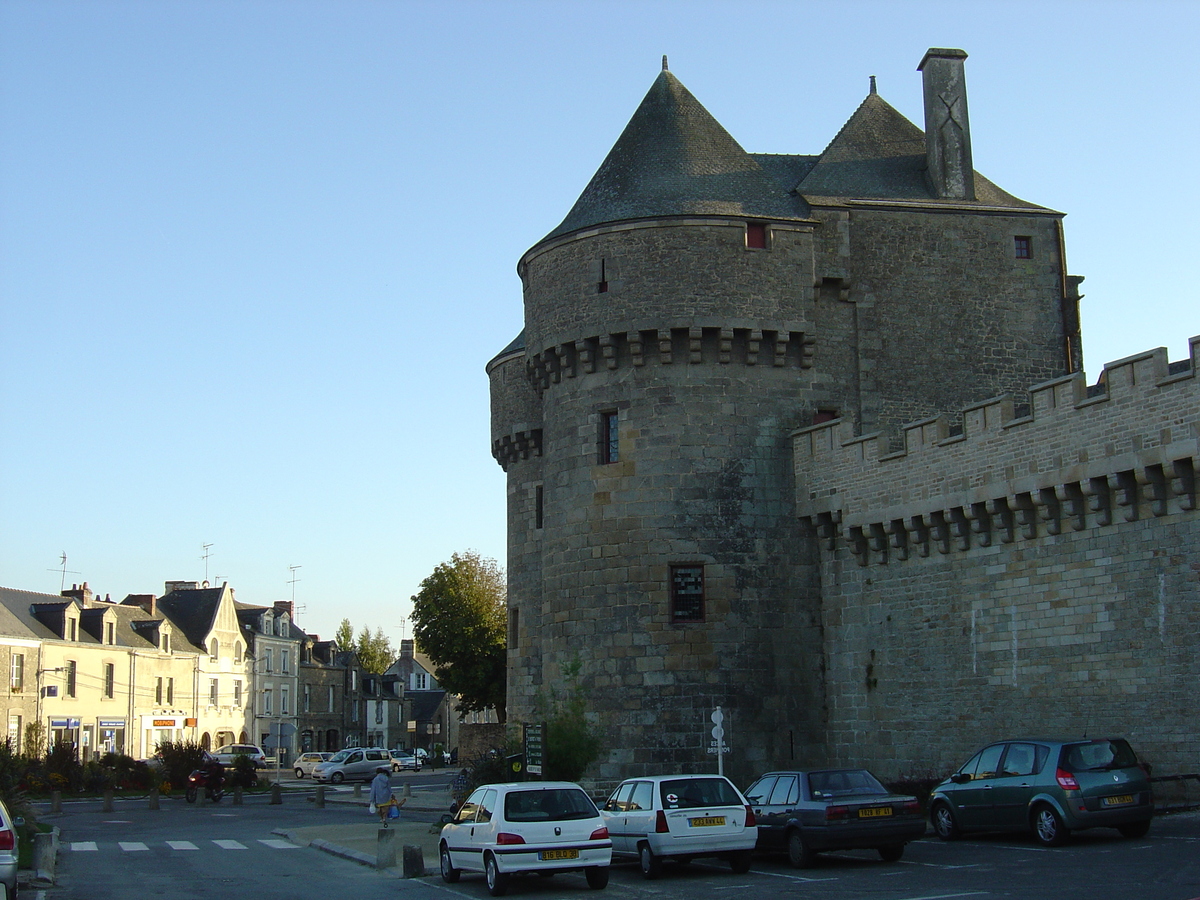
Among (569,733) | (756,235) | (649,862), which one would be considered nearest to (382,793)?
(569,733)

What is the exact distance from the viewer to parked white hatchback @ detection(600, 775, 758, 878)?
1652cm

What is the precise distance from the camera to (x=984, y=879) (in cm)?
1423

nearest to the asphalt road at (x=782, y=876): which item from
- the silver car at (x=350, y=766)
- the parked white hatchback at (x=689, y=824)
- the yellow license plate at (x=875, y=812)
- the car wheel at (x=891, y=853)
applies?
the car wheel at (x=891, y=853)

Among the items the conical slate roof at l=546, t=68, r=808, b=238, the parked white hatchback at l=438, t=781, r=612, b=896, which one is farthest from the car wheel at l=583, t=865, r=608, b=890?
the conical slate roof at l=546, t=68, r=808, b=238

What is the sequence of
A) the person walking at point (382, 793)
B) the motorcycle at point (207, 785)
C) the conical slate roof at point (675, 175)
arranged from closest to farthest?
the conical slate roof at point (675, 175) → the person walking at point (382, 793) → the motorcycle at point (207, 785)

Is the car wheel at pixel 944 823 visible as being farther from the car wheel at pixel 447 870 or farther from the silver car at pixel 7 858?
the silver car at pixel 7 858

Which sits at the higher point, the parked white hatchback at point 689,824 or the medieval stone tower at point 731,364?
the medieval stone tower at point 731,364

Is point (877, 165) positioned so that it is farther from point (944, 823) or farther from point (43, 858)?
point (43, 858)

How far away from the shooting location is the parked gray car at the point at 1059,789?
16266 millimetres

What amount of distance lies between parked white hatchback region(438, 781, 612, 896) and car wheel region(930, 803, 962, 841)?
5597 millimetres

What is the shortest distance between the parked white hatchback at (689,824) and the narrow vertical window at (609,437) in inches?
405

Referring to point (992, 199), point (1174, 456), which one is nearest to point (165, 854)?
point (1174, 456)

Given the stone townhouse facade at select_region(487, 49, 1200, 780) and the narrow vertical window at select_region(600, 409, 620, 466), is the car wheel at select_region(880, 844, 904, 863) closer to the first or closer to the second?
the stone townhouse facade at select_region(487, 49, 1200, 780)

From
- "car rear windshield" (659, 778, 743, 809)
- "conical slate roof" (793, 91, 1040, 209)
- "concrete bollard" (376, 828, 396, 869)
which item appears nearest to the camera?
"car rear windshield" (659, 778, 743, 809)
